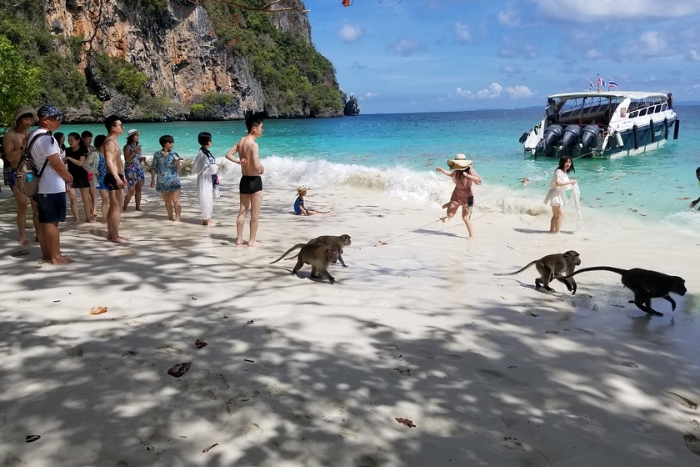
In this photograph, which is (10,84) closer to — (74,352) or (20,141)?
(20,141)

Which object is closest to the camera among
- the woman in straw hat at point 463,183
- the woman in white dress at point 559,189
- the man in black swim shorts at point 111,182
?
the man in black swim shorts at point 111,182

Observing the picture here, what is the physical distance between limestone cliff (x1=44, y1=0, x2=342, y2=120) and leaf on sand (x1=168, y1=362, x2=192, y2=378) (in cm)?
6304

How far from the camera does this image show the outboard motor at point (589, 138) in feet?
73.6

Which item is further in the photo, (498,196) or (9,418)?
(498,196)

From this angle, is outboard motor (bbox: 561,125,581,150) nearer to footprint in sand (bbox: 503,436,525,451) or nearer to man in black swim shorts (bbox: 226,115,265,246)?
man in black swim shorts (bbox: 226,115,265,246)

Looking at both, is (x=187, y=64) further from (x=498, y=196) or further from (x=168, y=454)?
(x=168, y=454)

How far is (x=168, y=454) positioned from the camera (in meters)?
2.62

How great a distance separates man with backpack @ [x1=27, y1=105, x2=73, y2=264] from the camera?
209 inches

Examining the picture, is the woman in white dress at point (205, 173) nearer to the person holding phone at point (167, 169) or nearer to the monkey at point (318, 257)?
the person holding phone at point (167, 169)


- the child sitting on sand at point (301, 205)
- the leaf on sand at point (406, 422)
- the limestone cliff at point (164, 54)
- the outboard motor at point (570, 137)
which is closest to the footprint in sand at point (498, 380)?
the leaf on sand at point (406, 422)

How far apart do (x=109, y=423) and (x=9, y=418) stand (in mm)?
536

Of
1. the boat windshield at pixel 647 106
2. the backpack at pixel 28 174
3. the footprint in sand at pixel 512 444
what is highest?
the boat windshield at pixel 647 106

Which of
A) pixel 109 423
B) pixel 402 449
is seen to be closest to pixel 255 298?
pixel 109 423

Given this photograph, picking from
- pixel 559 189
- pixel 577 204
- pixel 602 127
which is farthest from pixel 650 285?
pixel 602 127
